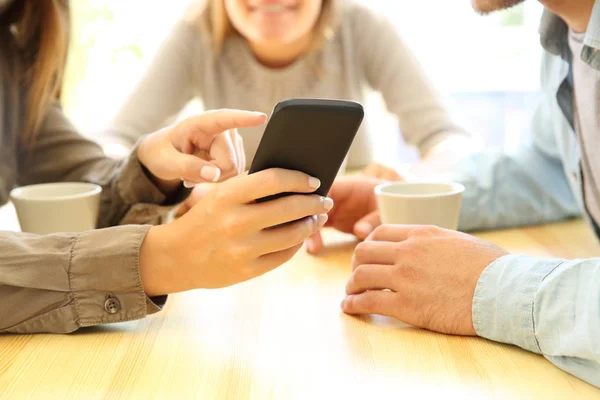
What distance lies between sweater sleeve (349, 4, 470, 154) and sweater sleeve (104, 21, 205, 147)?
18.4 inches

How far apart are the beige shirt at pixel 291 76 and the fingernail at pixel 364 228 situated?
0.79 meters

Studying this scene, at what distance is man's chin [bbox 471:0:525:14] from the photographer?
1177 millimetres

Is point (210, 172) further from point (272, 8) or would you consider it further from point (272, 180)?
point (272, 8)

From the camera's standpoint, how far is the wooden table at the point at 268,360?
62cm

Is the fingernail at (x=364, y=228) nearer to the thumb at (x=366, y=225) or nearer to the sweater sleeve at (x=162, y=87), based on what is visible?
the thumb at (x=366, y=225)

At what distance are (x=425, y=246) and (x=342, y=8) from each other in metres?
1.28

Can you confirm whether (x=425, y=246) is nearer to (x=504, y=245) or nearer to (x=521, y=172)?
(x=504, y=245)

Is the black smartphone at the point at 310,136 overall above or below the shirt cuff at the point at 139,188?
above

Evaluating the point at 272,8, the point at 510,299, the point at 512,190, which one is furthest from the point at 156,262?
the point at 272,8

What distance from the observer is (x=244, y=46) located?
1.96 m

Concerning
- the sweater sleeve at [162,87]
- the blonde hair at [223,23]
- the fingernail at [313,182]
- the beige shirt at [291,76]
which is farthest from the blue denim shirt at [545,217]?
the sweater sleeve at [162,87]

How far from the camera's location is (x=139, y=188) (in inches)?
43.8

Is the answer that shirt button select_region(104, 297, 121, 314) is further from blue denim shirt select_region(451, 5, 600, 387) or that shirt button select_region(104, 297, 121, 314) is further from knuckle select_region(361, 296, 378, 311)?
blue denim shirt select_region(451, 5, 600, 387)

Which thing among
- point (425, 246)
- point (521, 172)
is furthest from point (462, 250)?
point (521, 172)
